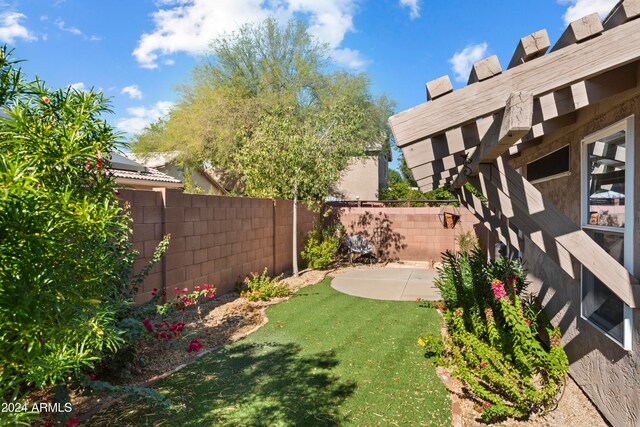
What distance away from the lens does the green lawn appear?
3.23m

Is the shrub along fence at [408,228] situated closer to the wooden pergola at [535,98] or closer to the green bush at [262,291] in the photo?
the green bush at [262,291]

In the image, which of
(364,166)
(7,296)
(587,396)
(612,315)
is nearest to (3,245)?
(7,296)

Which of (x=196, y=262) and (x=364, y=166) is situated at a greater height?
(x=364, y=166)

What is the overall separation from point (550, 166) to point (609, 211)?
1.69 metres

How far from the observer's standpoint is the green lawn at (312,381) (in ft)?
10.6

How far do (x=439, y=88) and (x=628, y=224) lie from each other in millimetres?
1867

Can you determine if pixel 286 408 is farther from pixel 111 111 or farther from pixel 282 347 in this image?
pixel 111 111

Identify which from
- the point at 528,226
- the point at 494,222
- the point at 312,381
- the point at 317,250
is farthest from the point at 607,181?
the point at 317,250

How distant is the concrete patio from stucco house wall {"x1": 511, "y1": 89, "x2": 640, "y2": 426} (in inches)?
124

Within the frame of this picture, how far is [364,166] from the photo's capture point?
943 inches

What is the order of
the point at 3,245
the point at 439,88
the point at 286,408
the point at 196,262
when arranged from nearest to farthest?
the point at 3,245
the point at 439,88
the point at 286,408
the point at 196,262

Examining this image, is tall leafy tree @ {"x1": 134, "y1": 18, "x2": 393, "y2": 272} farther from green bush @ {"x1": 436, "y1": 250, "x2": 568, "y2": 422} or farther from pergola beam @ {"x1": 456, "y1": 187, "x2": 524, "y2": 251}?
green bush @ {"x1": 436, "y1": 250, "x2": 568, "y2": 422}

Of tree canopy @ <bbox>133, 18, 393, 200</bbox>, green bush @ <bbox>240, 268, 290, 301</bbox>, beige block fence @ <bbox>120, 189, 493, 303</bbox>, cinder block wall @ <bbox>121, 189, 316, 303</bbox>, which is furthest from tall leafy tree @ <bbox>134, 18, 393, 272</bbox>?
green bush @ <bbox>240, 268, 290, 301</bbox>

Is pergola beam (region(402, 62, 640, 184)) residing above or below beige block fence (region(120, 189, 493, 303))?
above
